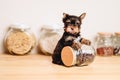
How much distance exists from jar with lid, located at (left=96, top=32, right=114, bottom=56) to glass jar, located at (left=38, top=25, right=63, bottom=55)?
0.59 ft

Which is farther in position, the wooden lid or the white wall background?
the white wall background

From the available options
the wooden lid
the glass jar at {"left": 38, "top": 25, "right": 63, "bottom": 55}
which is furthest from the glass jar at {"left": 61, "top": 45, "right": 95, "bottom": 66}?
the glass jar at {"left": 38, "top": 25, "right": 63, "bottom": 55}

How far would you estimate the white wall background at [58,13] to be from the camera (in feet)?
3.50

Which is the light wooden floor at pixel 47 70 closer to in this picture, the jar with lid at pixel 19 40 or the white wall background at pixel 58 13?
the jar with lid at pixel 19 40

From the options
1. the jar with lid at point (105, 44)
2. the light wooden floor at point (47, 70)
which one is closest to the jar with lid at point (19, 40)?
the light wooden floor at point (47, 70)

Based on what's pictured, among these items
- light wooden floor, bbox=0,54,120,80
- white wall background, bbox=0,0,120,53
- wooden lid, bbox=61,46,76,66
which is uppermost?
white wall background, bbox=0,0,120,53

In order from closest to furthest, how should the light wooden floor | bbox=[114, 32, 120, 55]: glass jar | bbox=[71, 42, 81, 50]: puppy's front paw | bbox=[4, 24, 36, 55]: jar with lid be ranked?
the light wooden floor < bbox=[71, 42, 81, 50]: puppy's front paw < bbox=[4, 24, 36, 55]: jar with lid < bbox=[114, 32, 120, 55]: glass jar

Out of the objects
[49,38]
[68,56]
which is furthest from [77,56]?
[49,38]

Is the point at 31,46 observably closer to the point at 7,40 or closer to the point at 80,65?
the point at 7,40

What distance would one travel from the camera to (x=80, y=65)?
Result: 0.91 m

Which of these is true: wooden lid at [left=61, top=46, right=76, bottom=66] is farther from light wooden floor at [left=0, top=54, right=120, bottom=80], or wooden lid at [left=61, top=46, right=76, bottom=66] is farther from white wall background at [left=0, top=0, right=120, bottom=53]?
white wall background at [left=0, top=0, right=120, bottom=53]

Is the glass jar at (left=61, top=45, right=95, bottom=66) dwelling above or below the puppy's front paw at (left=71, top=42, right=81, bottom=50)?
below

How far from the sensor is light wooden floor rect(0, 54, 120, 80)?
0.78m

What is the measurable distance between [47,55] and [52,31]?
0.11m
